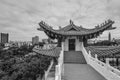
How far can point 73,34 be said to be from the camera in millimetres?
8336

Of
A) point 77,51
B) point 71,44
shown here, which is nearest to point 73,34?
point 71,44

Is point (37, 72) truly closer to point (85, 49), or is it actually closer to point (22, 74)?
point (22, 74)

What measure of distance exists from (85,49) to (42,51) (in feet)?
12.9

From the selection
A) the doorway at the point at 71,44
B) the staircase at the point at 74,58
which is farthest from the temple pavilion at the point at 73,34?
the staircase at the point at 74,58

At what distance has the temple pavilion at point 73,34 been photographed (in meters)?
7.70

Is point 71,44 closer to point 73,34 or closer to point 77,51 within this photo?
point 77,51

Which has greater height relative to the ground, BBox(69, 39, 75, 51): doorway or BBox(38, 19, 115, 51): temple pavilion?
BBox(38, 19, 115, 51): temple pavilion

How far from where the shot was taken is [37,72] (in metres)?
8.76

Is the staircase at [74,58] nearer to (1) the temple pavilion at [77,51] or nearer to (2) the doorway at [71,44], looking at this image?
(1) the temple pavilion at [77,51]

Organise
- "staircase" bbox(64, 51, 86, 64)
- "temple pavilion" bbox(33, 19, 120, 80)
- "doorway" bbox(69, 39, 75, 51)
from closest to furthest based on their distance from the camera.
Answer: "temple pavilion" bbox(33, 19, 120, 80)
"staircase" bbox(64, 51, 86, 64)
"doorway" bbox(69, 39, 75, 51)

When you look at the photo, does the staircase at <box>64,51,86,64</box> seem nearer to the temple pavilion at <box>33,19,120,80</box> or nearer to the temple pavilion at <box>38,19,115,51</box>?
the temple pavilion at <box>33,19,120,80</box>

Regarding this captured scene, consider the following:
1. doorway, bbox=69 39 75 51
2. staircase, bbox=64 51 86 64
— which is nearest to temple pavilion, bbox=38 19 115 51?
doorway, bbox=69 39 75 51

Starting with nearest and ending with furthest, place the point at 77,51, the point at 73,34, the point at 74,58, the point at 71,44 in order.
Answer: the point at 74,58 → the point at 73,34 → the point at 77,51 → the point at 71,44

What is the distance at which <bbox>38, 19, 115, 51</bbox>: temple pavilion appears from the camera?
7.70 meters
